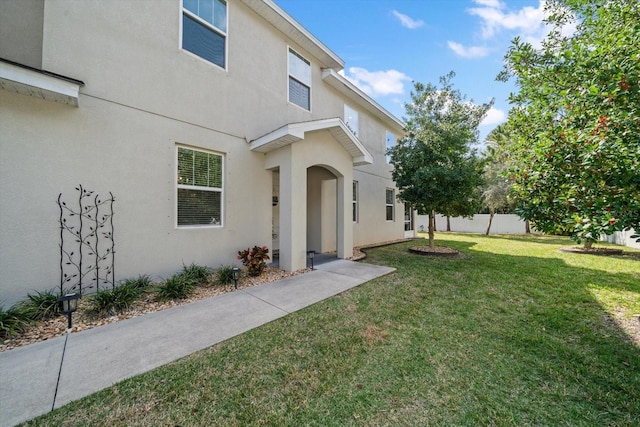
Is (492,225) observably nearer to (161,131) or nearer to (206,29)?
(206,29)

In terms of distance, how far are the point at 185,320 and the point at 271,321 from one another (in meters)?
1.39

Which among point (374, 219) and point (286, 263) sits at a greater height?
point (374, 219)

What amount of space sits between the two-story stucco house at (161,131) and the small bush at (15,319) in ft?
1.81

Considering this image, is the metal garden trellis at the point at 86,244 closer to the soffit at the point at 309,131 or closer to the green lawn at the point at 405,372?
the green lawn at the point at 405,372

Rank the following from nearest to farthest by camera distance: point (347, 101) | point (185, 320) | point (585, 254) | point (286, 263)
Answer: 1. point (185, 320)
2. point (286, 263)
3. point (585, 254)
4. point (347, 101)

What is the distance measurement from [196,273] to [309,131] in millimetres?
4591

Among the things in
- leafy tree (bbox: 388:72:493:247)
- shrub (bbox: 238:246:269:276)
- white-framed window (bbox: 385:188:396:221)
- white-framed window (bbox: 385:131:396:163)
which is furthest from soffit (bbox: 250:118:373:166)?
white-framed window (bbox: 385:131:396:163)

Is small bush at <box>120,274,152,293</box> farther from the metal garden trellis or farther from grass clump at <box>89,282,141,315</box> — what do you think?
the metal garden trellis

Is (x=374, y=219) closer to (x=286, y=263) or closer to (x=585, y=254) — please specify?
(x=286, y=263)

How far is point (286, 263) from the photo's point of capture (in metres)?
6.48

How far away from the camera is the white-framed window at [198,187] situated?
18.3 feet

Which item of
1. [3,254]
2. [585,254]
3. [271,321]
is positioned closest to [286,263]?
[271,321]

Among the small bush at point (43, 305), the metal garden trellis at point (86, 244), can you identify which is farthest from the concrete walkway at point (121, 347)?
the metal garden trellis at point (86, 244)

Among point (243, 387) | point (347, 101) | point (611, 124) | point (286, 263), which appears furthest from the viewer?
point (347, 101)
